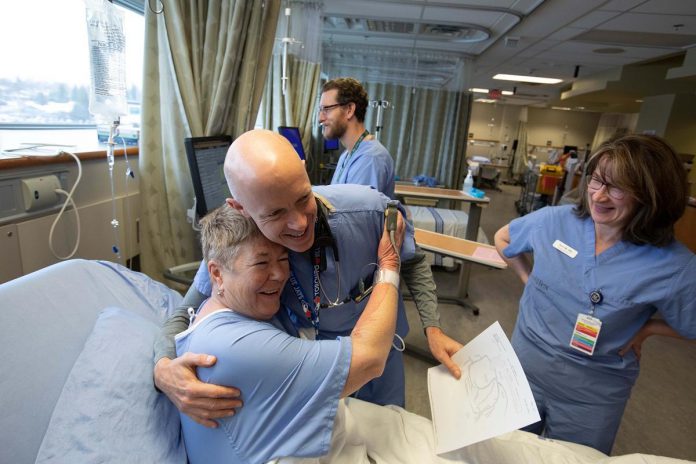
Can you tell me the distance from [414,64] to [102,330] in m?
5.66

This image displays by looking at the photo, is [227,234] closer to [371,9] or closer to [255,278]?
[255,278]

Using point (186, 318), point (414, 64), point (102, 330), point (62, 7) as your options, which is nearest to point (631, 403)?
point (186, 318)

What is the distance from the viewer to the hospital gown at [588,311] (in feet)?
3.71

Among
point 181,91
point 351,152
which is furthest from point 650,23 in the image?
point 181,91

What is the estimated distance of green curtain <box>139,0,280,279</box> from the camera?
6.45 ft

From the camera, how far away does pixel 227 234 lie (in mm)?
883

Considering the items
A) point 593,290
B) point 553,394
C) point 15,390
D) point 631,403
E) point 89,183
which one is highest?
point 89,183

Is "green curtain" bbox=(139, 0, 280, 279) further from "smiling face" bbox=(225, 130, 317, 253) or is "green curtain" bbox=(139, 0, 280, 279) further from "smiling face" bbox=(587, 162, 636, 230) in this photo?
"smiling face" bbox=(587, 162, 636, 230)

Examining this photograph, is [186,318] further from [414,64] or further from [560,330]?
[414,64]

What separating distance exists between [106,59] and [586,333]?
81.3 inches

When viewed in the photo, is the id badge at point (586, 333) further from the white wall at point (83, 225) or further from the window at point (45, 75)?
the window at point (45, 75)

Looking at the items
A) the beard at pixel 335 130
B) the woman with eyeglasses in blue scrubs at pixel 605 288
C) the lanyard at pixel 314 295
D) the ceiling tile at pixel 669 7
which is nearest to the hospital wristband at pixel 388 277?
the lanyard at pixel 314 295

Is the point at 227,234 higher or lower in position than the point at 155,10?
lower

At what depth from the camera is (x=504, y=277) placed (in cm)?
426
